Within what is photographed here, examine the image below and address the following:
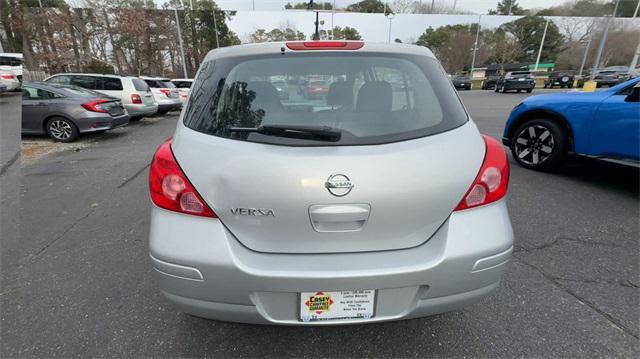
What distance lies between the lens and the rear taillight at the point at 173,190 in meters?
1.49

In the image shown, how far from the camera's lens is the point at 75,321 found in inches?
80.4

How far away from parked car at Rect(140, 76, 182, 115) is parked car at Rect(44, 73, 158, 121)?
1.87 m

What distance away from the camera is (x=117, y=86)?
411 inches

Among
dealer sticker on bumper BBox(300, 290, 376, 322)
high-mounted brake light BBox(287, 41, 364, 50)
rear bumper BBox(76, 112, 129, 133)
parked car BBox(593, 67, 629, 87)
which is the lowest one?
parked car BBox(593, 67, 629, 87)

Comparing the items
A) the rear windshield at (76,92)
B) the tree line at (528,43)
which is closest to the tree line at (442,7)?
the tree line at (528,43)

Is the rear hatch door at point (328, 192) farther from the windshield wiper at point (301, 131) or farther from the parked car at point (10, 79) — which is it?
the parked car at point (10, 79)

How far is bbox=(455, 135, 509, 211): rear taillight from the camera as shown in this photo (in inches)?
60.0

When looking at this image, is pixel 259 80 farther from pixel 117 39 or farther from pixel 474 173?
pixel 117 39

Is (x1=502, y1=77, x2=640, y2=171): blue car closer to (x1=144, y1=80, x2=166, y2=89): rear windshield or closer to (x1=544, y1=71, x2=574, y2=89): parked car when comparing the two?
(x1=144, y1=80, x2=166, y2=89): rear windshield

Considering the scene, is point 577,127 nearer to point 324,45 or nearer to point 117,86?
point 324,45

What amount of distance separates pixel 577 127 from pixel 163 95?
1300 cm

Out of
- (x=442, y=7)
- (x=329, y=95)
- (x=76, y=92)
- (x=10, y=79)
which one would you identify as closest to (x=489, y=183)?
(x=329, y=95)

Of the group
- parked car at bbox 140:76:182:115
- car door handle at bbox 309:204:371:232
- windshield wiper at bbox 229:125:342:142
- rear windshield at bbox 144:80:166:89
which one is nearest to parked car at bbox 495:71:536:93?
parked car at bbox 140:76:182:115

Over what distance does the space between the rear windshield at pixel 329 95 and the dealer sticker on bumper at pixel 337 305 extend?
0.75 meters
